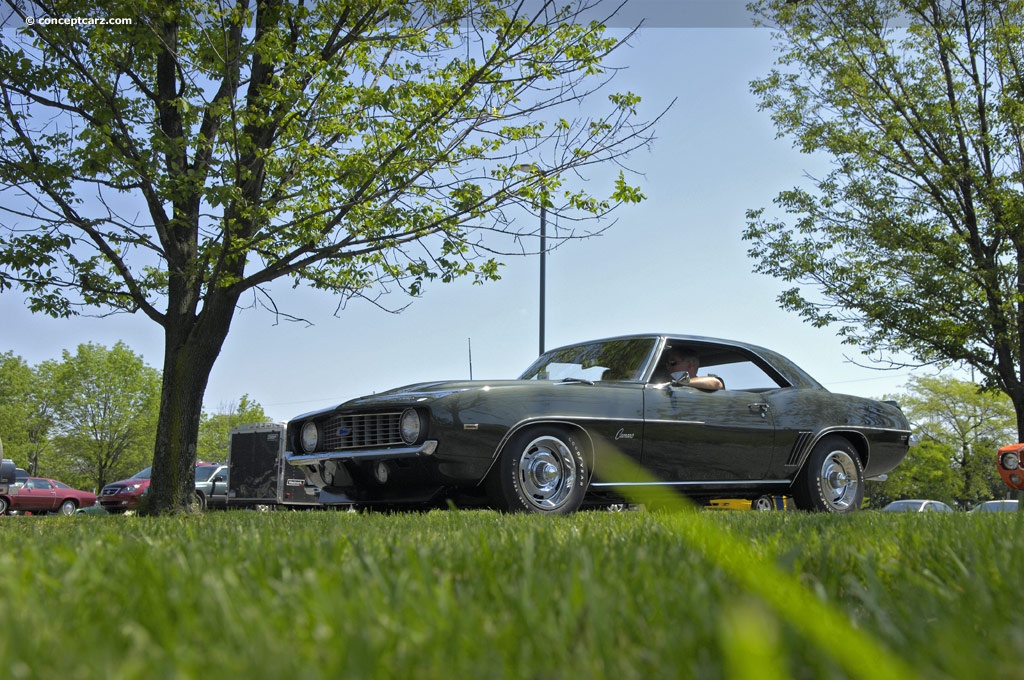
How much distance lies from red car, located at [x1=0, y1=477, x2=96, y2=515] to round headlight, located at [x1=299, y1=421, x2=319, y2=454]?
2746cm

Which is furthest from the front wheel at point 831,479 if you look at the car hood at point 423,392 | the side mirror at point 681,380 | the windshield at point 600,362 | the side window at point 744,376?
the car hood at point 423,392

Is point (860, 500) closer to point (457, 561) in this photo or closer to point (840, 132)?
point (457, 561)

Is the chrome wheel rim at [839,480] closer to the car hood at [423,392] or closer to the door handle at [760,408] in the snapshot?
the door handle at [760,408]

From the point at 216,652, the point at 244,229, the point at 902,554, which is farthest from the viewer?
the point at 244,229

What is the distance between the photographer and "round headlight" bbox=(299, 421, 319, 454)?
681 cm

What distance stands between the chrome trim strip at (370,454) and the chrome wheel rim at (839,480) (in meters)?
3.91

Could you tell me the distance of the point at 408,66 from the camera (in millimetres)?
9648

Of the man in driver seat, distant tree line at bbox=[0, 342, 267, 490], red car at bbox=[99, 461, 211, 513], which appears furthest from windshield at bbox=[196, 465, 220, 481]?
distant tree line at bbox=[0, 342, 267, 490]

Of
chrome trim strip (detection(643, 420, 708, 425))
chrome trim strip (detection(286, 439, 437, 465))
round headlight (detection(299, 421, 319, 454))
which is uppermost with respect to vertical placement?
chrome trim strip (detection(643, 420, 708, 425))

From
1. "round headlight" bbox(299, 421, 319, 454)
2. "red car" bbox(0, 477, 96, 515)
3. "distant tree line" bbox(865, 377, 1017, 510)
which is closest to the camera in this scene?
"round headlight" bbox(299, 421, 319, 454)

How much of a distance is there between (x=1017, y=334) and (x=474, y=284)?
41.5 feet

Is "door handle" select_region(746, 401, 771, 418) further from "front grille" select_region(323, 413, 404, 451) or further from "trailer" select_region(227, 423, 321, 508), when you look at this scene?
"trailer" select_region(227, 423, 321, 508)

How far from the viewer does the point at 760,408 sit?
23.9ft

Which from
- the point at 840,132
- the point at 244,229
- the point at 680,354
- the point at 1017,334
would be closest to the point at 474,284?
the point at 244,229
